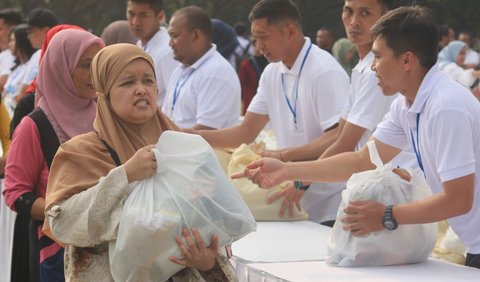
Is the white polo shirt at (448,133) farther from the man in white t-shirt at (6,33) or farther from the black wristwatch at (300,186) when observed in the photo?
the man in white t-shirt at (6,33)

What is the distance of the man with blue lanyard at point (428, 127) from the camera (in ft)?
10.5

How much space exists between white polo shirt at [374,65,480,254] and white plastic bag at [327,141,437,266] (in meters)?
0.12

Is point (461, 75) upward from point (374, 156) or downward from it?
downward

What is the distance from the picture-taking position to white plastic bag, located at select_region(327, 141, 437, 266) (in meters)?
3.35

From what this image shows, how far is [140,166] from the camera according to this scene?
2787 mm

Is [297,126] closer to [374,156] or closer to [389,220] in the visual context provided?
[374,156]

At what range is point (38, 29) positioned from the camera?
28.6 feet

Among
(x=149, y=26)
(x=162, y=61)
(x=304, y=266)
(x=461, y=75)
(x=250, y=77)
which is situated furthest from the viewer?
(x=461, y=75)

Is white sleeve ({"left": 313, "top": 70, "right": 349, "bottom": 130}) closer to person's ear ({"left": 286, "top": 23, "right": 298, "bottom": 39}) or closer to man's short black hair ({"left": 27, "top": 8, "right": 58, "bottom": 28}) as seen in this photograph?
person's ear ({"left": 286, "top": 23, "right": 298, "bottom": 39})

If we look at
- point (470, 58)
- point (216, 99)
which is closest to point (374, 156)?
point (216, 99)

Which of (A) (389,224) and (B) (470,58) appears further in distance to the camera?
(B) (470,58)

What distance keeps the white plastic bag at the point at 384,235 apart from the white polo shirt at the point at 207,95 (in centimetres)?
266

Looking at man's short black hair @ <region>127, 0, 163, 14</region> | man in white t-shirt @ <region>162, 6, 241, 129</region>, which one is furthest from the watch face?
man's short black hair @ <region>127, 0, 163, 14</region>

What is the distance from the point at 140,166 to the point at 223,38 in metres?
6.29
